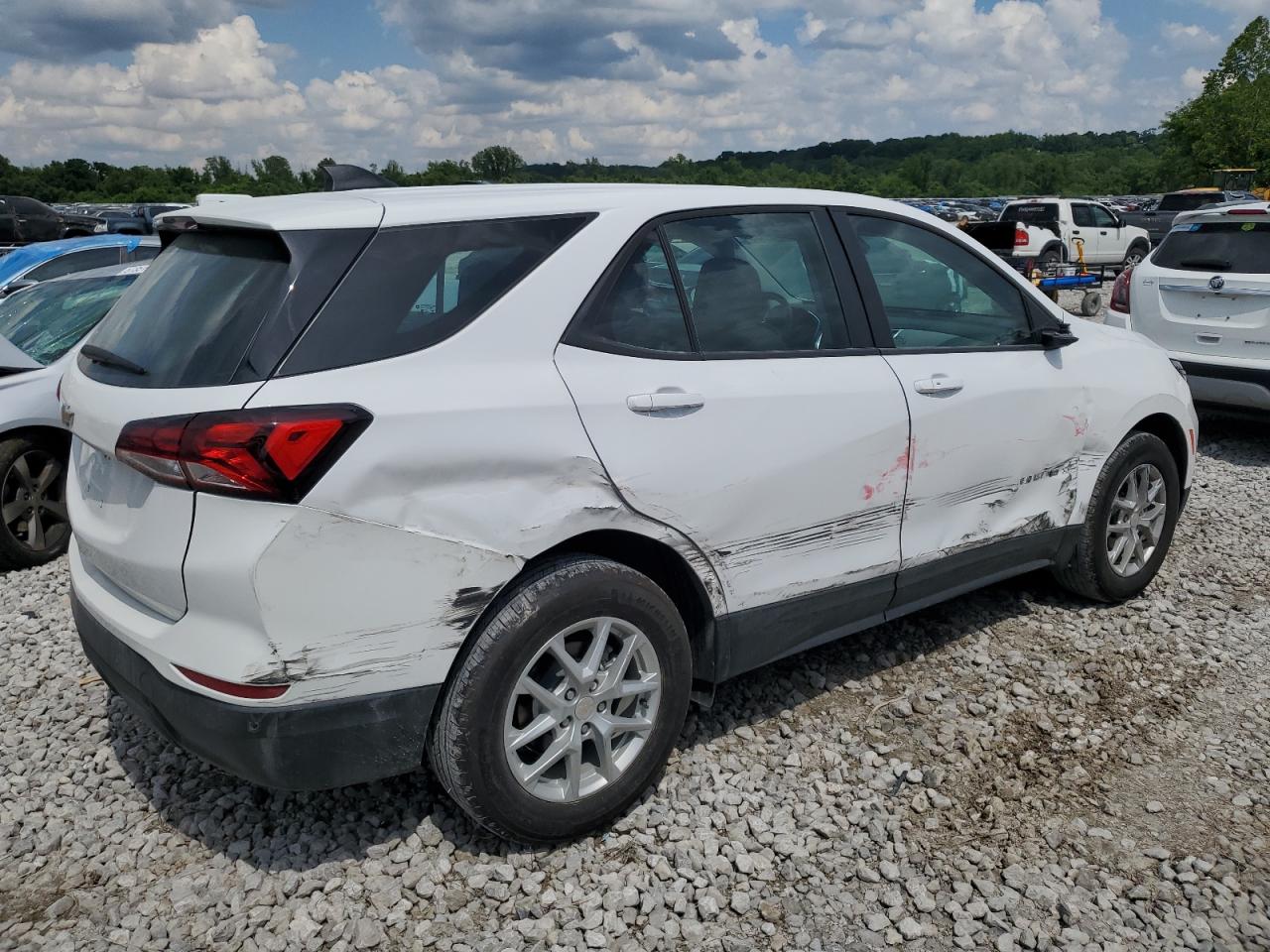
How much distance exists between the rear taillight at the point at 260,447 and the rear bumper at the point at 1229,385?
690cm

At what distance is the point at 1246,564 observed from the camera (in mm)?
5293

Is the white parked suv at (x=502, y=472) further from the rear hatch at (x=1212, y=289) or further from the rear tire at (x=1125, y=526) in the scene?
the rear hatch at (x=1212, y=289)

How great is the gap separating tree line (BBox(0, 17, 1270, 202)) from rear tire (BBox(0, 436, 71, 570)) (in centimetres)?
291

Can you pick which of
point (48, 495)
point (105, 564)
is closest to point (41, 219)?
point (48, 495)

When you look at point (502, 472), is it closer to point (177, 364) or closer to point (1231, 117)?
point (177, 364)

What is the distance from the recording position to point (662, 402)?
294 cm

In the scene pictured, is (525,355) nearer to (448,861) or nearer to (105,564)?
(105,564)

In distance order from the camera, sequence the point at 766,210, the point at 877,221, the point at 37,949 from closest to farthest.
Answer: the point at 37,949, the point at 766,210, the point at 877,221

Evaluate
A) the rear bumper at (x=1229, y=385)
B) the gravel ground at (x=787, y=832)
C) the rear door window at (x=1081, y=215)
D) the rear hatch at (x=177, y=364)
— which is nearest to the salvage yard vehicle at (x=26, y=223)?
the gravel ground at (x=787, y=832)

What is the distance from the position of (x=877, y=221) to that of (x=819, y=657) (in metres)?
1.78

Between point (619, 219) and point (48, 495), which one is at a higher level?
point (619, 219)

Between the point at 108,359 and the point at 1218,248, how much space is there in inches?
299

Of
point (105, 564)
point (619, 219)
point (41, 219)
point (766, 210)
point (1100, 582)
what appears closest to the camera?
point (105, 564)

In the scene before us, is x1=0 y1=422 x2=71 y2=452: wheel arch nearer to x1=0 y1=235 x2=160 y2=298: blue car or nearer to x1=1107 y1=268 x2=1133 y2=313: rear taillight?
x1=0 y1=235 x2=160 y2=298: blue car
